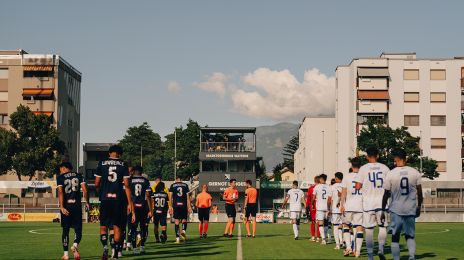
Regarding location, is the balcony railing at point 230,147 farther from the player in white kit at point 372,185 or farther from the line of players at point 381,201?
the player in white kit at point 372,185

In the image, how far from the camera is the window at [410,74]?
10019cm

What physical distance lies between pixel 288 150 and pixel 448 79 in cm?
9386

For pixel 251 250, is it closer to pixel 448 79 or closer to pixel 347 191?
pixel 347 191

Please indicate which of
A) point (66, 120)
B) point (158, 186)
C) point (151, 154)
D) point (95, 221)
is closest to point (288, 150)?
point (151, 154)

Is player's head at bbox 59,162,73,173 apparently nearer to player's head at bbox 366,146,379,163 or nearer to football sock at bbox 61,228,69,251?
football sock at bbox 61,228,69,251

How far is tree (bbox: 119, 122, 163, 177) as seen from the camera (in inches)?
5861

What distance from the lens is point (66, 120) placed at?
110m

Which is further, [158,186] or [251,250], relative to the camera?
[158,186]

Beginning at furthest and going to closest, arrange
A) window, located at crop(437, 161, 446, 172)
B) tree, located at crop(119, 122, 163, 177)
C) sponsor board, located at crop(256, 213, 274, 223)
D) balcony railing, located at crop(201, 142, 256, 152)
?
tree, located at crop(119, 122, 163, 177)
window, located at crop(437, 161, 446, 172)
balcony railing, located at crop(201, 142, 256, 152)
sponsor board, located at crop(256, 213, 274, 223)

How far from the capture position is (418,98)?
329ft

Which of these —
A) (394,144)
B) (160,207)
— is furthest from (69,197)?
(394,144)

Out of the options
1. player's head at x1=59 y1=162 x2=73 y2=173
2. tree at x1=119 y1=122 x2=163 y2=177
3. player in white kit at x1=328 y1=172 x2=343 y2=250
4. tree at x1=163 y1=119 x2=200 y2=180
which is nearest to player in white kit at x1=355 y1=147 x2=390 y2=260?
player in white kit at x1=328 y1=172 x2=343 y2=250

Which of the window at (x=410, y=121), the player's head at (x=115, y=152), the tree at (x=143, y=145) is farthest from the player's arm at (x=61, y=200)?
the tree at (x=143, y=145)

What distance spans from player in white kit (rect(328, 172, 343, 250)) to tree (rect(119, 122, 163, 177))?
12635cm
